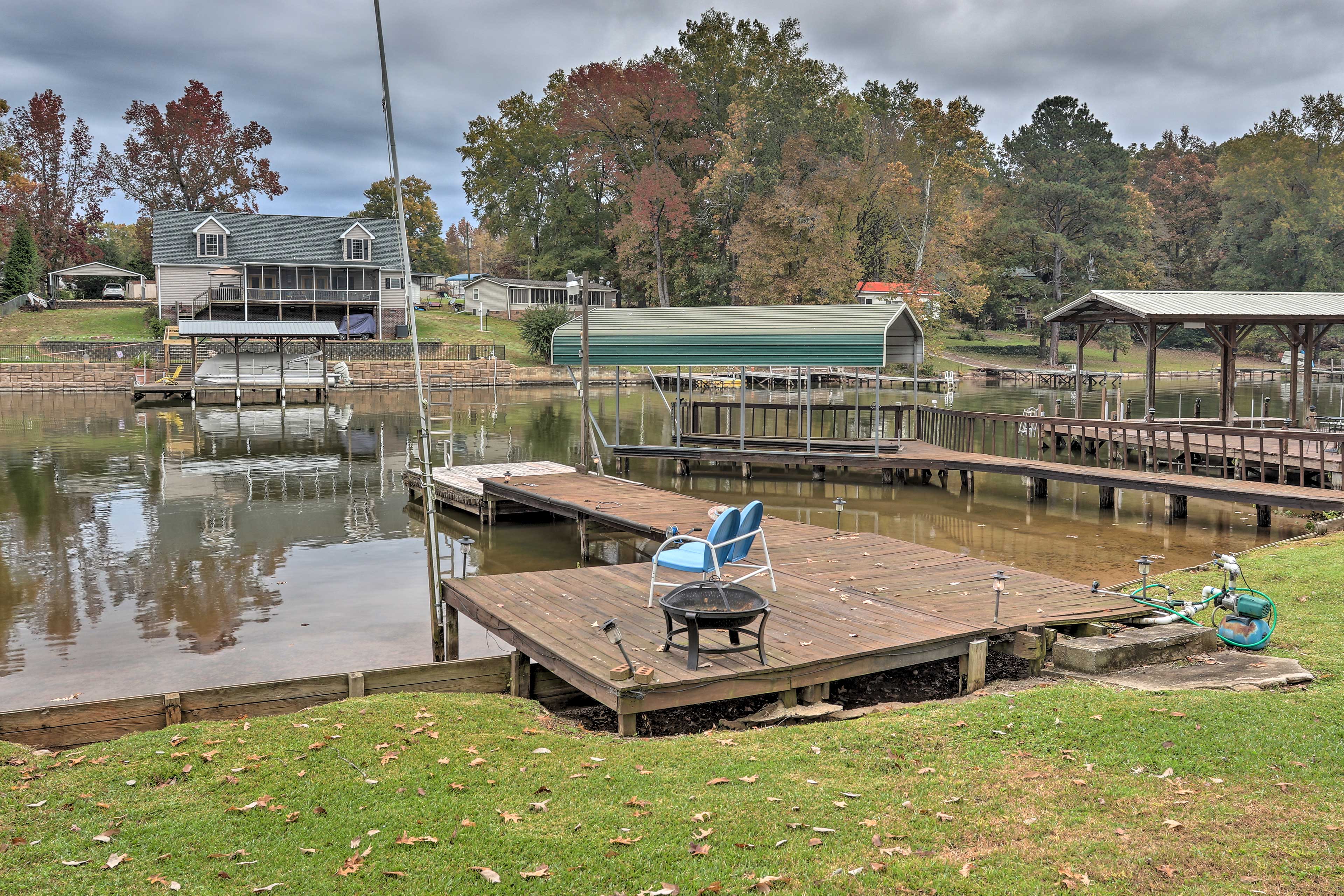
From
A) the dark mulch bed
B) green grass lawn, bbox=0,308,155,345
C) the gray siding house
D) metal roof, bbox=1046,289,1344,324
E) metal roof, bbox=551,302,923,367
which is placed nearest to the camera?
the dark mulch bed

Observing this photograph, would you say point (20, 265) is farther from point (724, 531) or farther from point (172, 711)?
point (724, 531)

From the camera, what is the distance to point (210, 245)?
199ft

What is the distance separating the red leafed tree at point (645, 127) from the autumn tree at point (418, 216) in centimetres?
2614

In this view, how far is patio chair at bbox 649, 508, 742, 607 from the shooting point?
8.77m

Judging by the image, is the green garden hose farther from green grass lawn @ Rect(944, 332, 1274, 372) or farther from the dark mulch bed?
green grass lawn @ Rect(944, 332, 1274, 372)

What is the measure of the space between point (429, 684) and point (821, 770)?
11.8ft

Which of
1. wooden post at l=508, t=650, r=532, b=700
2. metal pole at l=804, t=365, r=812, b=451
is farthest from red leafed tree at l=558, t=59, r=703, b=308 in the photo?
wooden post at l=508, t=650, r=532, b=700

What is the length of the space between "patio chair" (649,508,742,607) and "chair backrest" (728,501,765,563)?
0.06m

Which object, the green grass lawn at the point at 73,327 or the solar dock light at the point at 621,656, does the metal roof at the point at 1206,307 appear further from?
the green grass lawn at the point at 73,327

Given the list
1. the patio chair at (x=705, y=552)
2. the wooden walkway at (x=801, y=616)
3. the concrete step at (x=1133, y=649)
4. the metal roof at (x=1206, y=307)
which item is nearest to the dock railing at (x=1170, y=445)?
the metal roof at (x=1206, y=307)

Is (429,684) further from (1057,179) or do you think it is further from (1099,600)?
(1057,179)

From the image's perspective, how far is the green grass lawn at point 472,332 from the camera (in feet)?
206

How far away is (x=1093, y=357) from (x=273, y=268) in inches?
2304

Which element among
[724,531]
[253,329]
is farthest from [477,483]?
[253,329]
